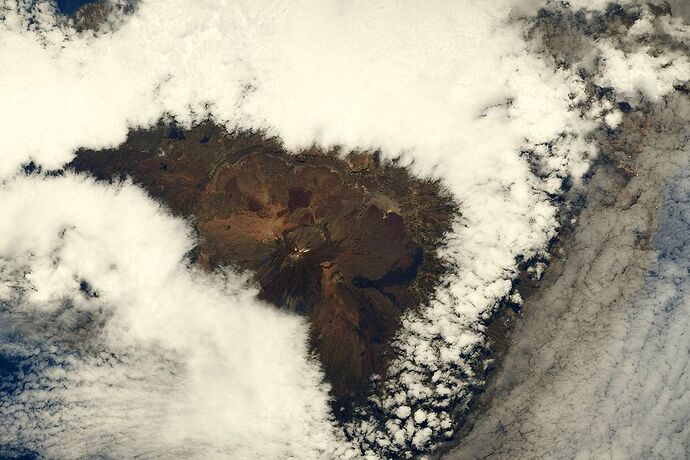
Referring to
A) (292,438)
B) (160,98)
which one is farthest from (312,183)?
(292,438)

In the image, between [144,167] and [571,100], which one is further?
[144,167]

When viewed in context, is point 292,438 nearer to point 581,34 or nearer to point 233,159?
point 233,159

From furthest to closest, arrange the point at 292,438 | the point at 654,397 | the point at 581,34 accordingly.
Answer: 1. the point at 292,438
2. the point at 581,34
3. the point at 654,397

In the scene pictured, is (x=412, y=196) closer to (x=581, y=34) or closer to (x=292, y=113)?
(x=292, y=113)

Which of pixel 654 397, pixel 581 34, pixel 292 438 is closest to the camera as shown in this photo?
pixel 654 397

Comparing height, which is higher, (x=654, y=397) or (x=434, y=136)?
(x=434, y=136)

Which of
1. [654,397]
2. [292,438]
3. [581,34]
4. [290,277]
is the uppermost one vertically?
[581,34]
